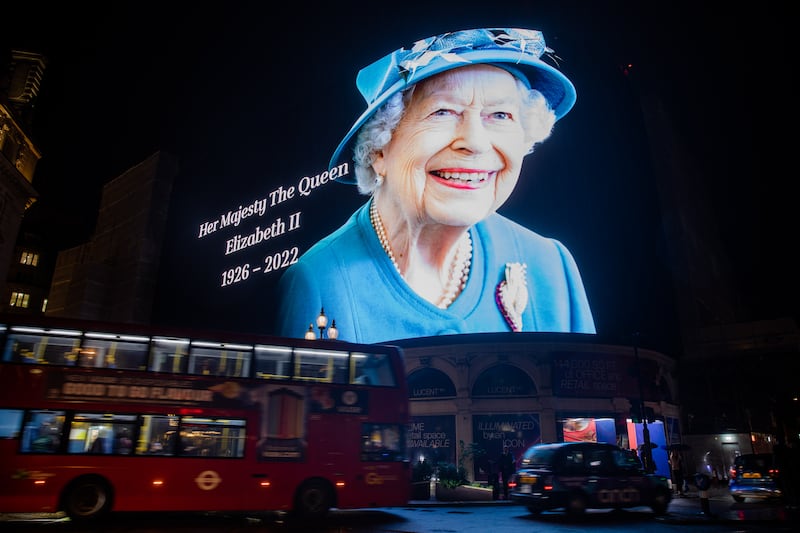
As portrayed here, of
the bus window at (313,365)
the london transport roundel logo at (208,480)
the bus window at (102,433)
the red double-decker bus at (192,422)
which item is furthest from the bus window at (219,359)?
the london transport roundel logo at (208,480)

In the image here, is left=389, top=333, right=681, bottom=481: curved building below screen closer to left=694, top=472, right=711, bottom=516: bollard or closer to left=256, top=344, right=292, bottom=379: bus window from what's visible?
left=694, top=472, right=711, bottom=516: bollard

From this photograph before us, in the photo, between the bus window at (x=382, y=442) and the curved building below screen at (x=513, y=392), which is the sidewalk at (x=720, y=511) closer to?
the bus window at (x=382, y=442)

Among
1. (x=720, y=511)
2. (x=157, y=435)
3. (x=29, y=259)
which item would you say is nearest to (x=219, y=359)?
(x=157, y=435)

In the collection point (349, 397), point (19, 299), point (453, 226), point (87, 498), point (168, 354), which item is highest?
point (19, 299)

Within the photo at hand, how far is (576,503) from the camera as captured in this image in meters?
12.5

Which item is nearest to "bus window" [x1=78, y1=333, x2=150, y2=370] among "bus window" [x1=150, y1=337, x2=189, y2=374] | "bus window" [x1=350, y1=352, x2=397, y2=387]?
"bus window" [x1=150, y1=337, x2=189, y2=374]

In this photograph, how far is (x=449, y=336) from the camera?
82.4 ft

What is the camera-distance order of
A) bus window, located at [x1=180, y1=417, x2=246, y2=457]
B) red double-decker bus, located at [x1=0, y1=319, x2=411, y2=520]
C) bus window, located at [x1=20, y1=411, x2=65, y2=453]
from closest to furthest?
bus window, located at [x1=20, y1=411, x2=65, y2=453] < red double-decker bus, located at [x1=0, y1=319, x2=411, y2=520] < bus window, located at [x1=180, y1=417, x2=246, y2=457]

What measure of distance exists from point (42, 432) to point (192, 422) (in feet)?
9.70

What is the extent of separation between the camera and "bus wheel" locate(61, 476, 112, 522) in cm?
1093

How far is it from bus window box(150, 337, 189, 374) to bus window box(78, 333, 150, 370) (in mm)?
168

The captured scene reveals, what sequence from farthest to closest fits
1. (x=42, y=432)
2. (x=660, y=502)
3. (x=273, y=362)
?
(x=660, y=502)
(x=273, y=362)
(x=42, y=432)

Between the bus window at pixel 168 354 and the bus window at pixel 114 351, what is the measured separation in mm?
168

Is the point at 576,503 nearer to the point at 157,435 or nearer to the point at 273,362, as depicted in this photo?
the point at 273,362
